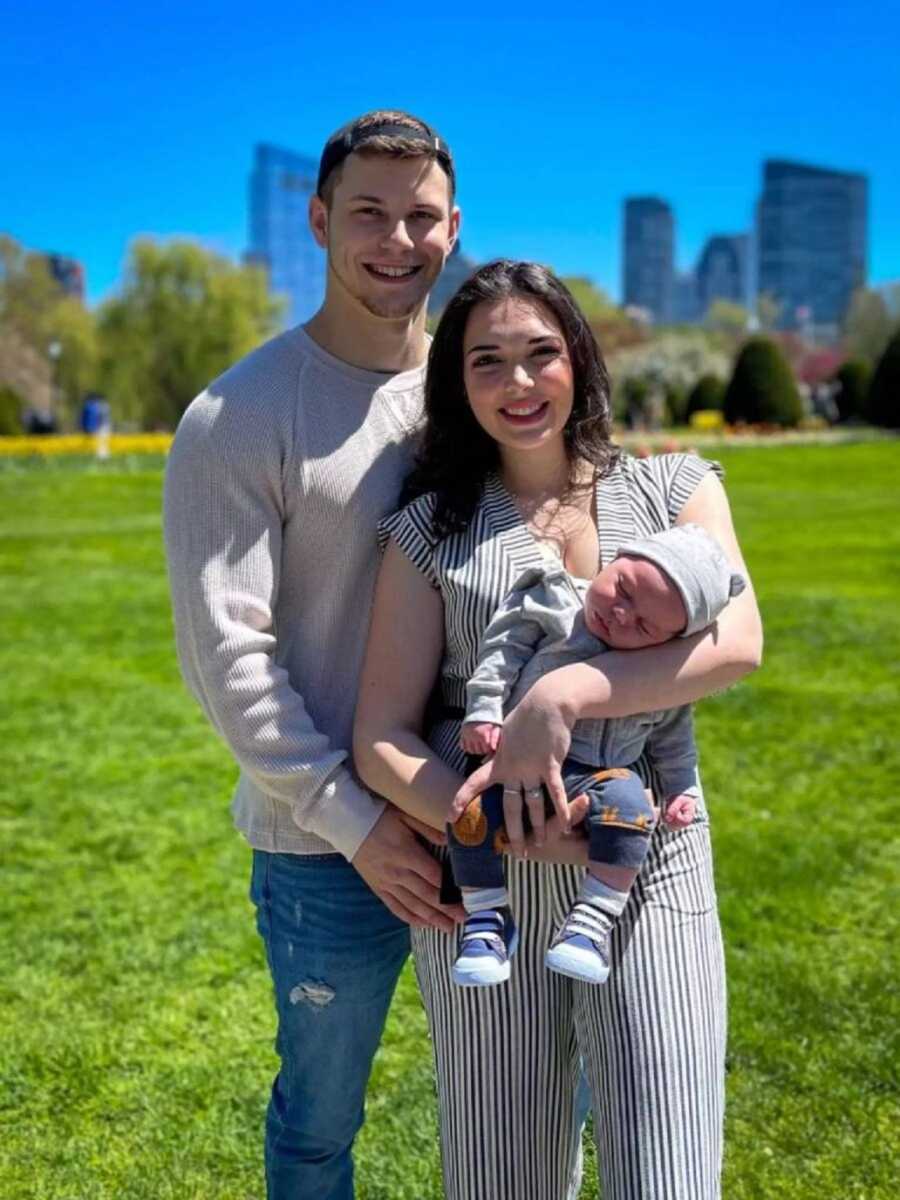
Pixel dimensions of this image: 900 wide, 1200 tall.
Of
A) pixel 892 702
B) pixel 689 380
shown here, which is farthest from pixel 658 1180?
pixel 689 380

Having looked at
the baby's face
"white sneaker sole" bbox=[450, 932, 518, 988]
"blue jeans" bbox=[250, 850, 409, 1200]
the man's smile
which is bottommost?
"blue jeans" bbox=[250, 850, 409, 1200]

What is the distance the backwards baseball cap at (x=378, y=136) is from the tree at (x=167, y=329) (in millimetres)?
40710

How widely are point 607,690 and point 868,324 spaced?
66.5m

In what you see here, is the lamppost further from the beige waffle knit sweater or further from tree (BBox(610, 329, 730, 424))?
the beige waffle knit sweater

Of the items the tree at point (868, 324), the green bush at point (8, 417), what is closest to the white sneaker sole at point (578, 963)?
the green bush at point (8, 417)

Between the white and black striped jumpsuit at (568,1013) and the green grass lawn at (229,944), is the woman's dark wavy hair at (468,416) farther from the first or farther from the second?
the green grass lawn at (229,944)

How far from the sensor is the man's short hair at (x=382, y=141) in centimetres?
209

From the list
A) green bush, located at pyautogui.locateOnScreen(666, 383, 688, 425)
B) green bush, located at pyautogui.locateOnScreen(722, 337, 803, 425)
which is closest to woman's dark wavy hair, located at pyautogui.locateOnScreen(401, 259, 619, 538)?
green bush, located at pyautogui.locateOnScreen(722, 337, 803, 425)

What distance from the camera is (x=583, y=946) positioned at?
5.91 ft

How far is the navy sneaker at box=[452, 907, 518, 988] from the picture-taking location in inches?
71.7

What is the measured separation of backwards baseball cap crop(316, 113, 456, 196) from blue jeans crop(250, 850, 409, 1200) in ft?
3.93

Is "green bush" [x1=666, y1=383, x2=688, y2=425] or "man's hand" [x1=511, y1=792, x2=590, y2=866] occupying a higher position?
"green bush" [x1=666, y1=383, x2=688, y2=425]

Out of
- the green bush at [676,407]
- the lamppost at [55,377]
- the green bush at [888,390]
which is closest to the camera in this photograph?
the green bush at [888,390]

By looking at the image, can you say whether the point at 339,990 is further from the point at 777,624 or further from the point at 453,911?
the point at 777,624
